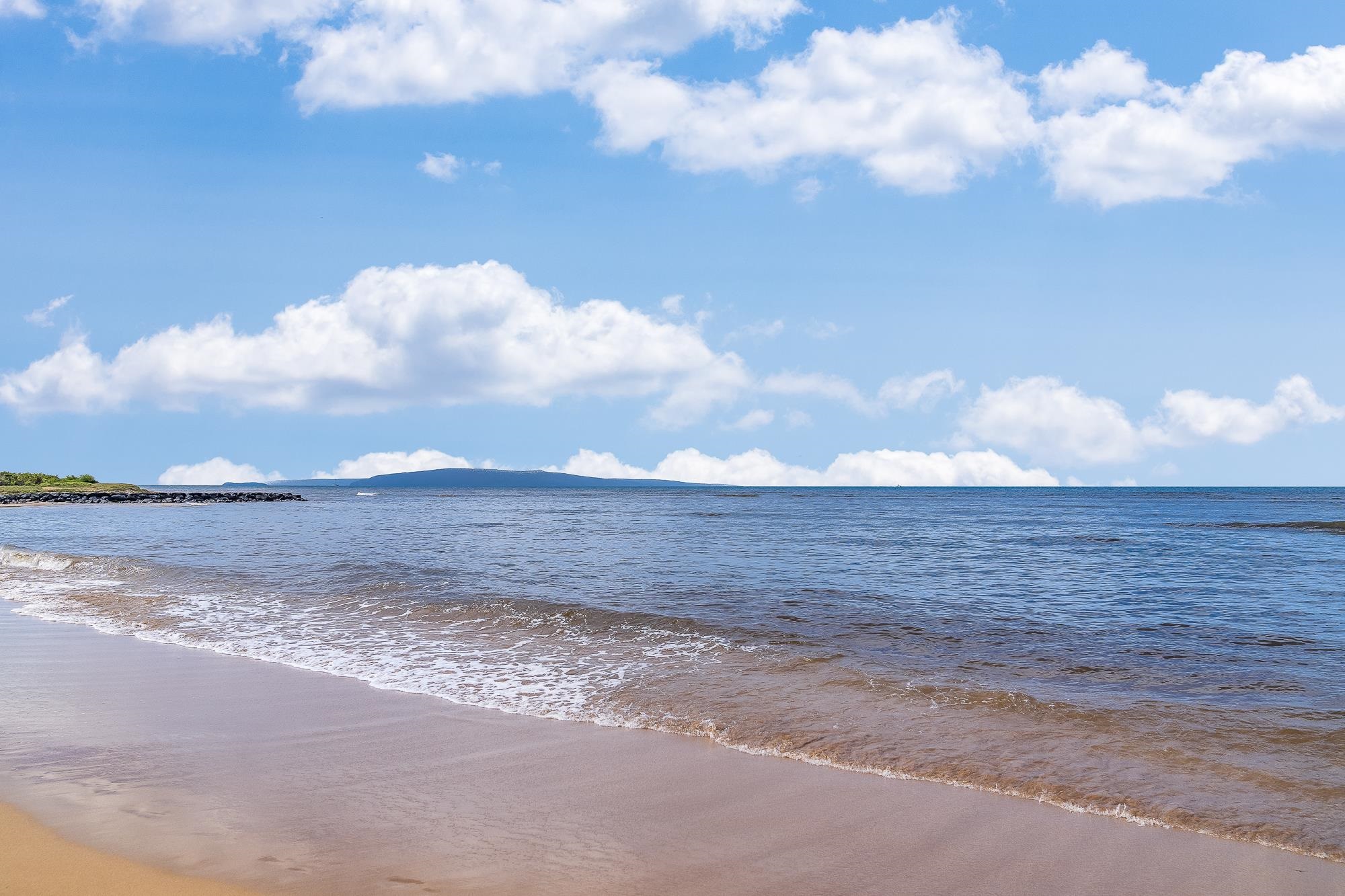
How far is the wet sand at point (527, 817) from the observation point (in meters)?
5.36

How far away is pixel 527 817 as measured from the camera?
6324 millimetres

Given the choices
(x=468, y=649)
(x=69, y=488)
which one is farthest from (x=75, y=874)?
(x=69, y=488)

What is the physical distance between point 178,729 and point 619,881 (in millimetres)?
5942

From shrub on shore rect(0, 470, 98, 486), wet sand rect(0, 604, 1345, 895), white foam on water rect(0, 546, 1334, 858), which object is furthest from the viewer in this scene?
shrub on shore rect(0, 470, 98, 486)

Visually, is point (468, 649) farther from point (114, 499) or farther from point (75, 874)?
point (114, 499)

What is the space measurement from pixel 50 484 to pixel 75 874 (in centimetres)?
11985

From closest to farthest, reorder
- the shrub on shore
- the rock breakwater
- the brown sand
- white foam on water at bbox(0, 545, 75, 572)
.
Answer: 1. the brown sand
2. white foam on water at bbox(0, 545, 75, 572)
3. the rock breakwater
4. the shrub on shore

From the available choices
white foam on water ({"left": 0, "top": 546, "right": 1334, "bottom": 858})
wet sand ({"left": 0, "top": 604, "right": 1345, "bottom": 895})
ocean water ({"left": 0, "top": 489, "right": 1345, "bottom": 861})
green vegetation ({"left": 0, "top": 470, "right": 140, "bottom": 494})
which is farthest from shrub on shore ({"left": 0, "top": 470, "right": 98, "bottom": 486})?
wet sand ({"left": 0, "top": 604, "right": 1345, "bottom": 895})

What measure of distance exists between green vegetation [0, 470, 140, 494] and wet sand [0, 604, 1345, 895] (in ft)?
341

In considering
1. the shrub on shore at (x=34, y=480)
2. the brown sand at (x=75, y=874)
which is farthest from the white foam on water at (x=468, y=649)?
the shrub on shore at (x=34, y=480)

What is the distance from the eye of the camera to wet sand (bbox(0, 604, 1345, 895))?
536 centimetres

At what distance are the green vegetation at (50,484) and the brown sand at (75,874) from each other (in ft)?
348

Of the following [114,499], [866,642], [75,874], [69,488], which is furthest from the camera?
[69,488]

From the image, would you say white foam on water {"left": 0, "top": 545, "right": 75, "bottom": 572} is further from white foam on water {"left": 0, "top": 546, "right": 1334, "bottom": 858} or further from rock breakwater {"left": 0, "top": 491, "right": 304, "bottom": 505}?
rock breakwater {"left": 0, "top": 491, "right": 304, "bottom": 505}
